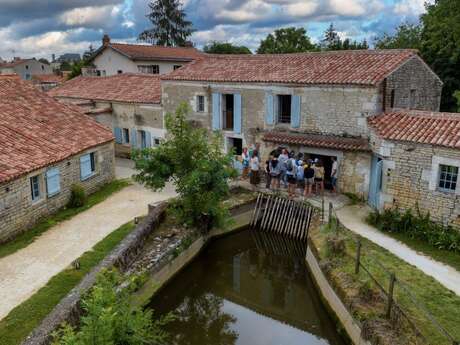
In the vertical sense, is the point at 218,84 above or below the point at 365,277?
above

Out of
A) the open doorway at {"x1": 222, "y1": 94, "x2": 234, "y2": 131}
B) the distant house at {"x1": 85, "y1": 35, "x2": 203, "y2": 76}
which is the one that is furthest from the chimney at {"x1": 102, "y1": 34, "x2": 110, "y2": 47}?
the open doorway at {"x1": 222, "y1": 94, "x2": 234, "y2": 131}

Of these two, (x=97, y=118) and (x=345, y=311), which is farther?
(x=97, y=118)

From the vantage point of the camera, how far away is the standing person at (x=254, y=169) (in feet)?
55.5

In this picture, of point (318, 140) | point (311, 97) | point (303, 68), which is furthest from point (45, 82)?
point (318, 140)

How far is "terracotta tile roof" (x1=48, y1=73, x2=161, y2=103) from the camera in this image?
23.4 meters

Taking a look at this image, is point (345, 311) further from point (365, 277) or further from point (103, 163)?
point (103, 163)

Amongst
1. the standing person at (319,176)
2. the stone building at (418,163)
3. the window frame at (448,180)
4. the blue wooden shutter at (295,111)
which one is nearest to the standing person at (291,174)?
the standing person at (319,176)

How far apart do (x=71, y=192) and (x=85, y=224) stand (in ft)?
8.26

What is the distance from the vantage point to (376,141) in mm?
14523

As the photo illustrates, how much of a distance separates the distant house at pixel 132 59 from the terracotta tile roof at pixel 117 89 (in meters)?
6.58

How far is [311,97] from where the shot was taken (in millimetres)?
16703

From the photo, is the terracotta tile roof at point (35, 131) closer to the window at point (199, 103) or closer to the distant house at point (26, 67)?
the window at point (199, 103)

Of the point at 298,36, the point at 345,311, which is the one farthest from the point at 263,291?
the point at 298,36

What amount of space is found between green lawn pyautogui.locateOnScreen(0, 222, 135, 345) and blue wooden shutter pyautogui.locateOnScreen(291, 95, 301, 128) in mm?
8956
